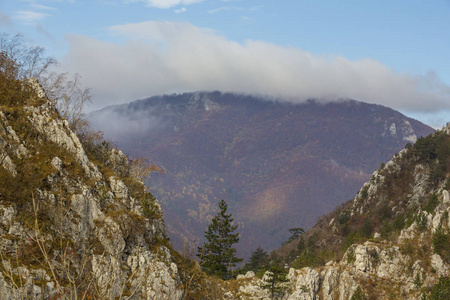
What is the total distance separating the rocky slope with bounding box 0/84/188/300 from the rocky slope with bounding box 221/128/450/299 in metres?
9.17

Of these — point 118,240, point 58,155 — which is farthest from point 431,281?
point 58,155

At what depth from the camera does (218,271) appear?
42438 millimetres

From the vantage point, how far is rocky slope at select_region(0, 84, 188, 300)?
17672 millimetres

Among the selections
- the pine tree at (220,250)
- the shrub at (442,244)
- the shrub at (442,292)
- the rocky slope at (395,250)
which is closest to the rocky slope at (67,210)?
the rocky slope at (395,250)

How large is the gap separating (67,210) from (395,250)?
43.6 meters

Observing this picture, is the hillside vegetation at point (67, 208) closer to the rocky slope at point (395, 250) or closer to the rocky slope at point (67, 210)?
the rocky slope at point (67, 210)

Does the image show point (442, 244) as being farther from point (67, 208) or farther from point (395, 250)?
point (67, 208)

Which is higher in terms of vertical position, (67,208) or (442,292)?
(67,208)

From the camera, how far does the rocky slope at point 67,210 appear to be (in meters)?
17.7

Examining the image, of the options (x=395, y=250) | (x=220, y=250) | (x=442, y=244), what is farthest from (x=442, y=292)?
(x=220, y=250)

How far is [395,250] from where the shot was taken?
47.9 metres

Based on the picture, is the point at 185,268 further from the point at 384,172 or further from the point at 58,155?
the point at 384,172

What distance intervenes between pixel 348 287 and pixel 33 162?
34875 mm

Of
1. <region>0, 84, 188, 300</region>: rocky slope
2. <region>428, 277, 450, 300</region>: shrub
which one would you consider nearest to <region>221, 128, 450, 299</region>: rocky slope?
<region>428, 277, 450, 300</region>: shrub
